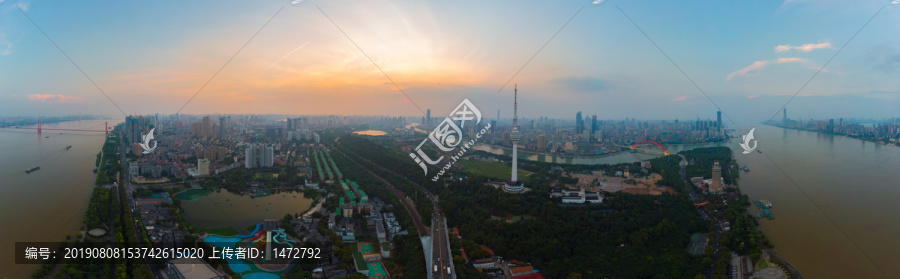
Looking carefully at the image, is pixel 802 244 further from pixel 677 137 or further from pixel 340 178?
pixel 677 137

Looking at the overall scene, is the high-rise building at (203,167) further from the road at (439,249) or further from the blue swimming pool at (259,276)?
the blue swimming pool at (259,276)

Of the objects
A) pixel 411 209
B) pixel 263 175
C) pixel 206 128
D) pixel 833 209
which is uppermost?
pixel 206 128

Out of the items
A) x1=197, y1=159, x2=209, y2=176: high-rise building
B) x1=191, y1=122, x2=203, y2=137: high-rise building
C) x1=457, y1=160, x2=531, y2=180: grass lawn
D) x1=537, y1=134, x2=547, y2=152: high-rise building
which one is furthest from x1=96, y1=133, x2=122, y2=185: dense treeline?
x1=537, y1=134, x2=547, y2=152: high-rise building

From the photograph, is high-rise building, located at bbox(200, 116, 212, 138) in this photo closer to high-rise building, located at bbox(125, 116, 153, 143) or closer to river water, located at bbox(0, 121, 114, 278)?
high-rise building, located at bbox(125, 116, 153, 143)

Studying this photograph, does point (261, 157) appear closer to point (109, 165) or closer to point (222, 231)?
point (109, 165)

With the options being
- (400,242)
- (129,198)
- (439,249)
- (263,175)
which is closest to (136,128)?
(263,175)
